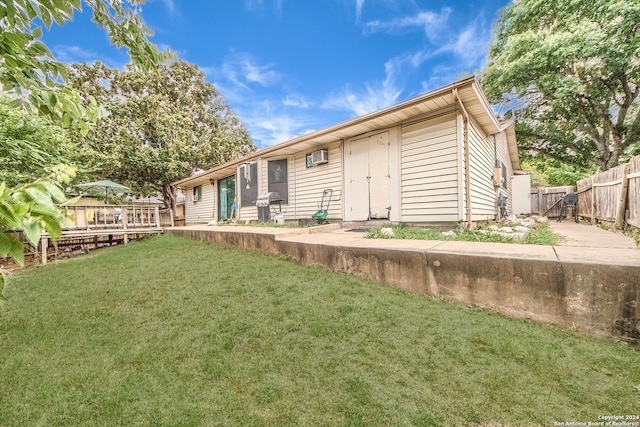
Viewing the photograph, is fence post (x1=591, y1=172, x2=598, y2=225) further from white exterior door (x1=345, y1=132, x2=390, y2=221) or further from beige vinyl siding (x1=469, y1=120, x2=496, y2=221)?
white exterior door (x1=345, y1=132, x2=390, y2=221)

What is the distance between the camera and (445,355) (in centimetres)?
195

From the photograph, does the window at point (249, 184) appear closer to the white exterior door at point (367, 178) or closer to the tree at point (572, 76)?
the white exterior door at point (367, 178)

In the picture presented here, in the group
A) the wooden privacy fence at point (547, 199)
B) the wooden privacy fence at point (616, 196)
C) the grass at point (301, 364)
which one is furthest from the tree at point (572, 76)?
the grass at point (301, 364)

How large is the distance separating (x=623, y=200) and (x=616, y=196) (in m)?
0.51

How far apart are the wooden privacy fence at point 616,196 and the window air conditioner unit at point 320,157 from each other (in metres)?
5.66

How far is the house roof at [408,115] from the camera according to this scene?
442 centimetres

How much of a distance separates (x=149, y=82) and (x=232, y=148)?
5589mm

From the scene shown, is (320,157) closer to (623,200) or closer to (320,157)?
(320,157)

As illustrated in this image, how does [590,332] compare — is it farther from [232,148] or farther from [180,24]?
[232,148]

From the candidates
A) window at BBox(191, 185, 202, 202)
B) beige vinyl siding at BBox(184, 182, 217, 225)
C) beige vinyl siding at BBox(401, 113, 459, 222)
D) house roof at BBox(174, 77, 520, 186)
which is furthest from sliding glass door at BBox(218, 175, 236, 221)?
beige vinyl siding at BBox(401, 113, 459, 222)

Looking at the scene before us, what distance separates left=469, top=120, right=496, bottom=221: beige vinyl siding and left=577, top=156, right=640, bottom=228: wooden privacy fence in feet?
6.94

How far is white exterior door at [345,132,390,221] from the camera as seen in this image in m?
5.76

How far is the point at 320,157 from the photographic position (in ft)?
22.3

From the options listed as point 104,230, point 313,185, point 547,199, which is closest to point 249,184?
point 313,185
